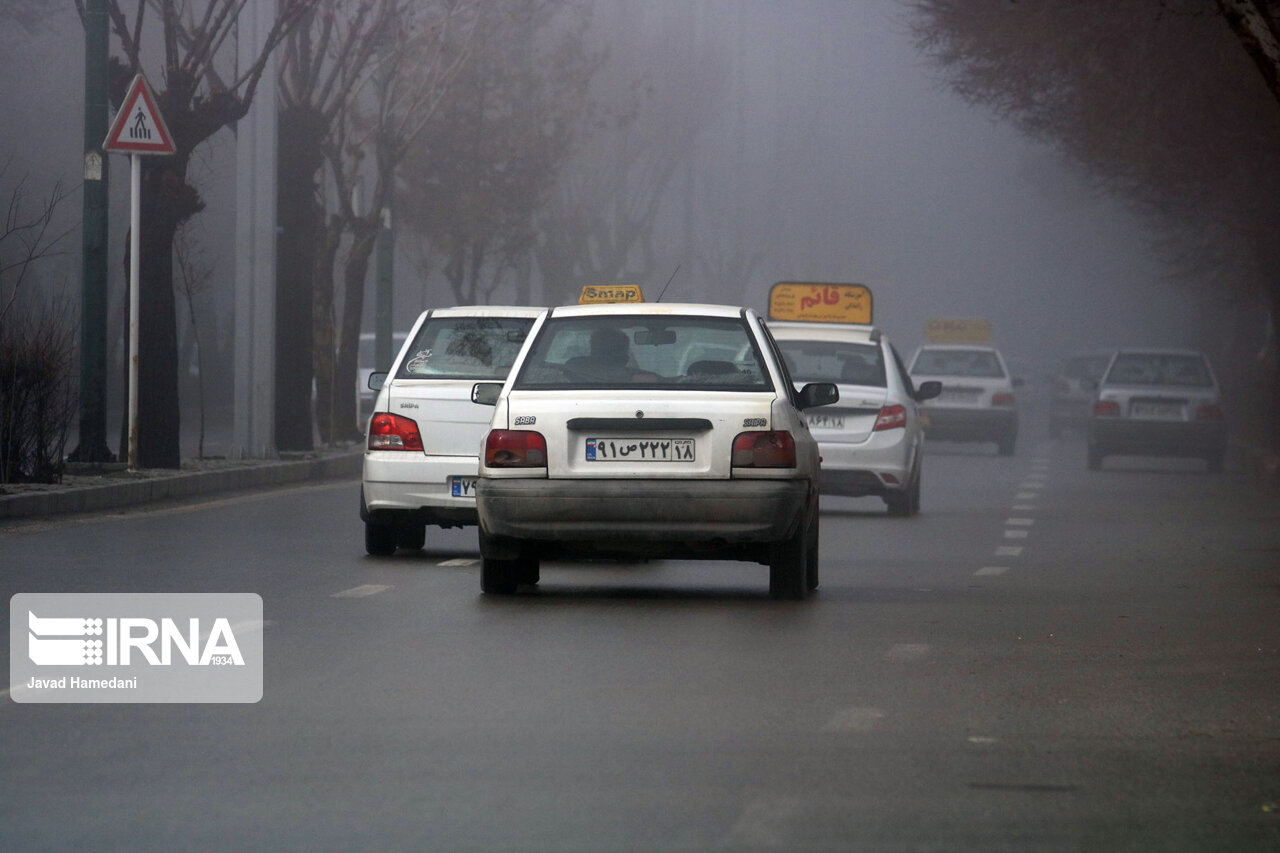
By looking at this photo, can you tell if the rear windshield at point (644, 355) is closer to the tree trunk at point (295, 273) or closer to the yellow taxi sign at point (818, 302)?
the tree trunk at point (295, 273)

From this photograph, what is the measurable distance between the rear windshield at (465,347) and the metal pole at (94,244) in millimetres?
7626

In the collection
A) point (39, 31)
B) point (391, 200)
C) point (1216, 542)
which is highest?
point (39, 31)

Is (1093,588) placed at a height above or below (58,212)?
below

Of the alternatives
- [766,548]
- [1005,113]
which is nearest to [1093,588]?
[766,548]

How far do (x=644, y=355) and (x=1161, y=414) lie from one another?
67.2ft

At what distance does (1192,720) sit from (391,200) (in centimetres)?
2714

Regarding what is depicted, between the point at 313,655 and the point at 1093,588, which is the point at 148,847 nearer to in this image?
the point at 313,655

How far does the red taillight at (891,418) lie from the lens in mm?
20109

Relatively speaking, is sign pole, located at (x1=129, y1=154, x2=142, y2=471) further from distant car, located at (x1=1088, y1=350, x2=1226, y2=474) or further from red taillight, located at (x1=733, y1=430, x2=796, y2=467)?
distant car, located at (x1=1088, y1=350, x2=1226, y2=474)

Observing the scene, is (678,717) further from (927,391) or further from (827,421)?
(927,391)

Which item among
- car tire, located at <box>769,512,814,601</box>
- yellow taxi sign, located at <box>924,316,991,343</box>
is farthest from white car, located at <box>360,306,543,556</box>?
yellow taxi sign, located at <box>924,316,991,343</box>

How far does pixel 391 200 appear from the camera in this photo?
34375mm

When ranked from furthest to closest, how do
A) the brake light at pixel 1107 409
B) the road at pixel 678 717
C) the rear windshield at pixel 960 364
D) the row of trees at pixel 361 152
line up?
the rear windshield at pixel 960 364 < the brake light at pixel 1107 409 < the row of trees at pixel 361 152 < the road at pixel 678 717

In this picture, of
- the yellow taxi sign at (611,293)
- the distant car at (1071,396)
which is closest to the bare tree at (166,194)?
the yellow taxi sign at (611,293)
